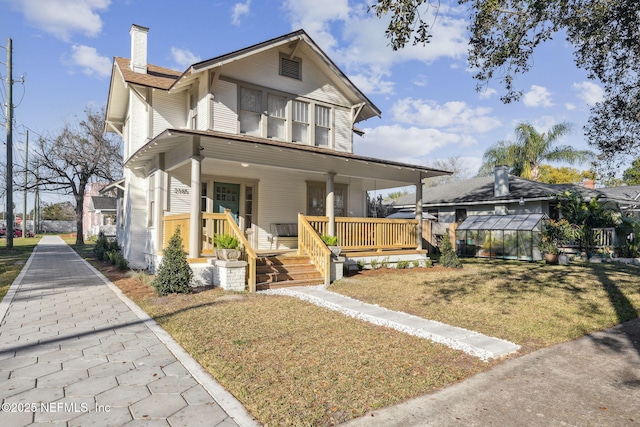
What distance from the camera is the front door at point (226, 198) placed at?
12.8m

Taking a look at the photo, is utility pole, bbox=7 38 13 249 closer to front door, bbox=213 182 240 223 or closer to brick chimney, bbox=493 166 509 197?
front door, bbox=213 182 240 223

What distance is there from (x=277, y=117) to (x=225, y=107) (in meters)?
1.88

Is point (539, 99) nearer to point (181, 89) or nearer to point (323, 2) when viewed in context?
point (323, 2)

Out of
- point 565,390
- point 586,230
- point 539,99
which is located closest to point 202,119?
point 565,390

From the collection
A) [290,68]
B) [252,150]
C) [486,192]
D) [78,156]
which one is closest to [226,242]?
[252,150]

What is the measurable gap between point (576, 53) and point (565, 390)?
36.4 ft

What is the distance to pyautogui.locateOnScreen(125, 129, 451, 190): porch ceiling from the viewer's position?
9.58 m

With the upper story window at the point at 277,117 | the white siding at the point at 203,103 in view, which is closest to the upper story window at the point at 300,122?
the upper story window at the point at 277,117

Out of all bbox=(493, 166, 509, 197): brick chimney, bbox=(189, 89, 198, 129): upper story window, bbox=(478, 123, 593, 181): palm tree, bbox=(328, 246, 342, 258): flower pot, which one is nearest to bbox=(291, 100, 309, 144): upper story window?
bbox=(189, 89, 198, 129): upper story window

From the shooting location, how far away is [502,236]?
18234mm

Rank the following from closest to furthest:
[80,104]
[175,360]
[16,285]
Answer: [175,360] < [16,285] < [80,104]

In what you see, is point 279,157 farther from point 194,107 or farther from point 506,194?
point 506,194

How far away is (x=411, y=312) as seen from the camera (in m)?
7.24

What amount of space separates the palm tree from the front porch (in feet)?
58.0
